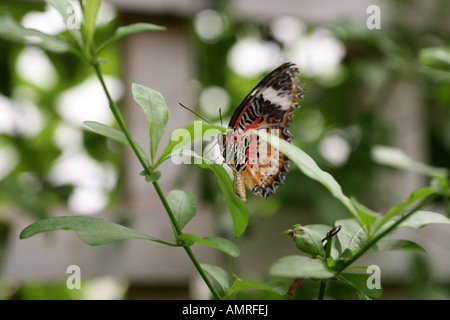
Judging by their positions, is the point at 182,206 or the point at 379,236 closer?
the point at 379,236

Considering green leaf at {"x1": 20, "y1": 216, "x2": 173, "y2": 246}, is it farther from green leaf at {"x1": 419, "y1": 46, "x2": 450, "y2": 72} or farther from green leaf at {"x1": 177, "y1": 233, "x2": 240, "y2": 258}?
green leaf at {"x1": 419, "y1": 46, "x2": 450, "y2": 72}

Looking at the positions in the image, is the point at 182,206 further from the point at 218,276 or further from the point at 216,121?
the point at 216,121

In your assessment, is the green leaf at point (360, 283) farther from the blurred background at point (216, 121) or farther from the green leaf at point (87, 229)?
the blurred background at point (216, 121)

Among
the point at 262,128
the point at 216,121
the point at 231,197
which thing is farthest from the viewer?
the point at 216,121

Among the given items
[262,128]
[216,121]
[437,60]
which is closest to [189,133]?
[262,128]
